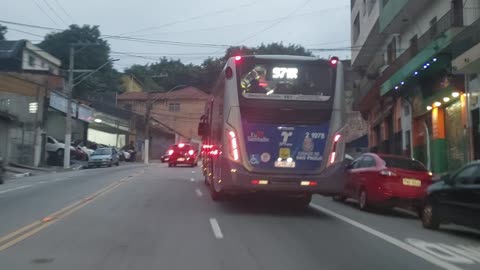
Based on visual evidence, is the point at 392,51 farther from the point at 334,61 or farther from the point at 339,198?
the point at 334,61

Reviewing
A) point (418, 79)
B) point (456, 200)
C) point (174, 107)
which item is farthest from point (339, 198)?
point (174, 107)

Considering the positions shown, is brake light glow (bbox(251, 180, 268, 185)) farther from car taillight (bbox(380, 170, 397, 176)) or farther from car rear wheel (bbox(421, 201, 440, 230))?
car taillight (bbox(380, 170, 397, 176))

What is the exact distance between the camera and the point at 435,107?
24.7 metres

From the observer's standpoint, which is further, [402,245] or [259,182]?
[259,182]

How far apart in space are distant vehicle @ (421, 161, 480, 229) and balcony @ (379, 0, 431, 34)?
15386 millimetres

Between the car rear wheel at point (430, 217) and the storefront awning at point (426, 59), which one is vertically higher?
the storefront awning at point (426, 59)

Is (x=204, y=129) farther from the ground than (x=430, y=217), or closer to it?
farther from the ground

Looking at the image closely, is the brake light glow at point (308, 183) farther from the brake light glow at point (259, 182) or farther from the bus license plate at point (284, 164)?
the brake light glow at point (259, 182)

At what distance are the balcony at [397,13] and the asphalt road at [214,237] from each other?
12.9m

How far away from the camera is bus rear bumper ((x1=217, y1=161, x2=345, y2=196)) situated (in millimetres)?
12953

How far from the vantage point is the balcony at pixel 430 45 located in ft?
66.6

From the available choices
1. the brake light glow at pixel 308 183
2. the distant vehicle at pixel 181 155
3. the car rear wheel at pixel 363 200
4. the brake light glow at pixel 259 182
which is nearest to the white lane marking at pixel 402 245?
the brake light glow at pixel 308 183

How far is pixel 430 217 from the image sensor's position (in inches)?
492

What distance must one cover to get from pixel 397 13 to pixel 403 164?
44.8 ft
